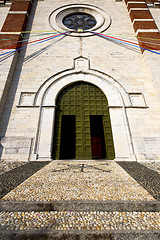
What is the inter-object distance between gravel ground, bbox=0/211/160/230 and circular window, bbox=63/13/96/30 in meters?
10.8

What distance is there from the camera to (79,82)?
6.34 meters

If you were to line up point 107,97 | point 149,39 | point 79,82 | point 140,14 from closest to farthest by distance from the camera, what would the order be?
1. point 107,97
2. point 79,82
3. point 149,39
4. point 140,14

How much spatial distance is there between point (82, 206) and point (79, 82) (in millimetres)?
5952

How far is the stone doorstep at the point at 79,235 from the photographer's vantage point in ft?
3.20

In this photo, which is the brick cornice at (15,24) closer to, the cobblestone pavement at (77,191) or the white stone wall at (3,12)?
the white stone wall at (3,12)

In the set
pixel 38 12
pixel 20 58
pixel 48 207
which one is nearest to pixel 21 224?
pixel 48 207

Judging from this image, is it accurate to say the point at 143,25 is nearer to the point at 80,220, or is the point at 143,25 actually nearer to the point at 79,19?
the point at 79,19

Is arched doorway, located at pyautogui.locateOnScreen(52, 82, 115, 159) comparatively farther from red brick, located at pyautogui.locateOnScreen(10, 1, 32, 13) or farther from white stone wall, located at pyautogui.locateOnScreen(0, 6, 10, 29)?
white stone wall, located at pyautogui.locateOnScreen(0, 6, 10, 29)

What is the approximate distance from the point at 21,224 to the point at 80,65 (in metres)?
6.96

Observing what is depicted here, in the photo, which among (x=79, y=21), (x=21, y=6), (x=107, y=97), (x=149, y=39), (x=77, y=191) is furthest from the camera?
(x=79, y=21)

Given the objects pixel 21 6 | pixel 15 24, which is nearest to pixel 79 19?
pixel 21 6

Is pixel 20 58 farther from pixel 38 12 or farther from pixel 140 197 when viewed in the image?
pixel 140 197

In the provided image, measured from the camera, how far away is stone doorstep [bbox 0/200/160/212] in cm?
132

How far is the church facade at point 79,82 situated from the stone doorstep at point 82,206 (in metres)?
3.40
